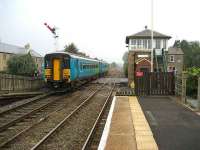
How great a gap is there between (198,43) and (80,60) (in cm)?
11489

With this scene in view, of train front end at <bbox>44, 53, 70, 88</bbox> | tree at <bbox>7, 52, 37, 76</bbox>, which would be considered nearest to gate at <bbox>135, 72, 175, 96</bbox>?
train front end at <bbox>44, 53, 70, 88</bbox>

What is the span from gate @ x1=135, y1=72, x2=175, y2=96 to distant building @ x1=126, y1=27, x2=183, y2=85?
16762 mm

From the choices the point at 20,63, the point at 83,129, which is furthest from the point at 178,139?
the point at 20,63

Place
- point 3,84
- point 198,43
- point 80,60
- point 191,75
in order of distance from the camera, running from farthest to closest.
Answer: point 198,43 → point 80,60 → point 3,84 → point 191,75

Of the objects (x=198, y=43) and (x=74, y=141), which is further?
(x=198, y=43)

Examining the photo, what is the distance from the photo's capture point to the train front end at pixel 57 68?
90.1ft

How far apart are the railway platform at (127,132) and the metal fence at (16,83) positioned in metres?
15.4

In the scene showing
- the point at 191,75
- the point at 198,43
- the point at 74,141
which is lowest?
the point at 74,141

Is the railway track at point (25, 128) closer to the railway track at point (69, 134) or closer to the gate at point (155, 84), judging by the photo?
the railway track at point (69, 134)

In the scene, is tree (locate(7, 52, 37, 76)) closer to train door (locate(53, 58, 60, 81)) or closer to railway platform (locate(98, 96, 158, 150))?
train door (locate(53, 58, 60, 81))

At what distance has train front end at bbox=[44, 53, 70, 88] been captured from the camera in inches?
1081

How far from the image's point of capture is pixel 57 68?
90.8 feet

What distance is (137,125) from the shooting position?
1265 cm

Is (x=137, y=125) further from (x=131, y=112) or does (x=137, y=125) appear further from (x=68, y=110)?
(x=68, y=110)
